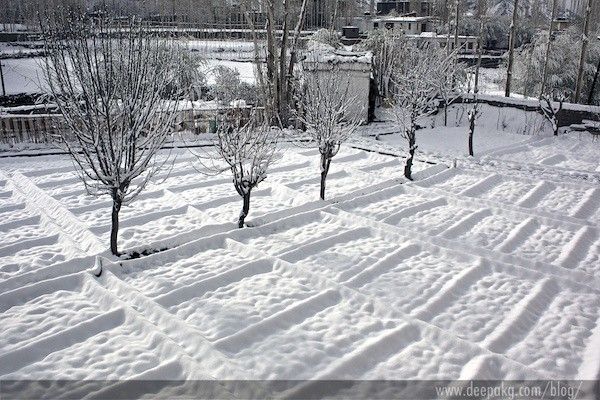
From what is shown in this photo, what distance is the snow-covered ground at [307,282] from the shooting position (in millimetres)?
5219

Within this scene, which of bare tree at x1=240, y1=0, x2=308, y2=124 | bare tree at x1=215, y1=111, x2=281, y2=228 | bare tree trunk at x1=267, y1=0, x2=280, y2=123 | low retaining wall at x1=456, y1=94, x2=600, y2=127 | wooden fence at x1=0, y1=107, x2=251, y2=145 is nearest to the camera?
bare tree at x1=215, y1=111, x2=281, y2=228

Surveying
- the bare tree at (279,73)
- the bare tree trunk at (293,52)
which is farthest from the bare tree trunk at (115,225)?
the bare tree trunk at (293,52)

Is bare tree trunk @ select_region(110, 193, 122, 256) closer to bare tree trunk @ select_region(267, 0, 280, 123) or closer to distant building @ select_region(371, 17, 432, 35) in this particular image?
bare tree trunk @ select_region(267, 0, 280, 123)

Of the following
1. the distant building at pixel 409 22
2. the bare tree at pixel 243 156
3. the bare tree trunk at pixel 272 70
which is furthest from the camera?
the distant building at pixel 409 22

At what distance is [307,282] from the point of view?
22.9ft

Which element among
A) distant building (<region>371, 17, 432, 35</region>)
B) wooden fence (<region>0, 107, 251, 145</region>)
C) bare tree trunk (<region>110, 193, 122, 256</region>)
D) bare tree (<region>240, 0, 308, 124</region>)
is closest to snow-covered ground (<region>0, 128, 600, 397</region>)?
bare tree trunk (<region>110, 193, 122, 256</region>)

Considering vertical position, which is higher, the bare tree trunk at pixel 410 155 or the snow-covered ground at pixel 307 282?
the bare tree trunk at pixel 410 155

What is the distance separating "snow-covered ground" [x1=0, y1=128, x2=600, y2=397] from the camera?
5.22 meters

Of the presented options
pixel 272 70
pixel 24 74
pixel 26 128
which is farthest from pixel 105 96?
pixel 24 74

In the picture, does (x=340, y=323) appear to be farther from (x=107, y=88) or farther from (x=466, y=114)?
(x=466, y=114)

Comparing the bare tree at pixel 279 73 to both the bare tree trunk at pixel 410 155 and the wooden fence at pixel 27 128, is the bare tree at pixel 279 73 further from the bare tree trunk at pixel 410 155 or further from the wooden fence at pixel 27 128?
the bare tree trunk at pixel 410 155

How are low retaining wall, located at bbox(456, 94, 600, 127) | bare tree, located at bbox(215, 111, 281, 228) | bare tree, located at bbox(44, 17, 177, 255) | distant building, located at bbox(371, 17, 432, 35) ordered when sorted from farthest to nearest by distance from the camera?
1. distant building, located at bbox(371, 17, 432, 35)
2. low retaining wall, located at bbox(456, 94, 600, 127)
3. bare tree, located at bbox(215, 111, 281, 228)
4. bare tree, located at bbox(44, 17, 177, 255)

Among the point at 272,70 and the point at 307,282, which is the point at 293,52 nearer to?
the point at 272,70

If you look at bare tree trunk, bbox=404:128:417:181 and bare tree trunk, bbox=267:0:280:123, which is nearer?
bare tree trunk, bbox=404:128:417:181
